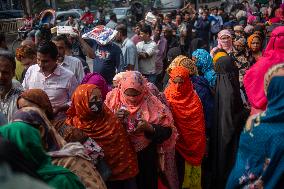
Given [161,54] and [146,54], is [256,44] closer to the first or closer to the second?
[146,54]

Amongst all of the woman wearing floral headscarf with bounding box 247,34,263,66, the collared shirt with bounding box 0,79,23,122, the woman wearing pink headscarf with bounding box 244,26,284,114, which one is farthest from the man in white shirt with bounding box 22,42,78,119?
the woman wearing floral headscarf with bounding box 247,34,263,66

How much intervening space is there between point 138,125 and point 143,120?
3.7 inches

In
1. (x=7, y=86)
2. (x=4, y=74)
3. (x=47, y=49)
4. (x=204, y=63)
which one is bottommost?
(x=204, y=63)

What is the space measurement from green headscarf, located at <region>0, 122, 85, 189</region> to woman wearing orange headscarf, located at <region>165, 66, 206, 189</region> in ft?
8.27

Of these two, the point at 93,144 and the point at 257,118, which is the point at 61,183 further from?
the point at 257,118

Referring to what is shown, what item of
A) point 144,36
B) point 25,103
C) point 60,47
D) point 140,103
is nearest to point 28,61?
point 60,47

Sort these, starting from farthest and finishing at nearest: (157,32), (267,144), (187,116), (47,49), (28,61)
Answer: (157,32) → (28,61) → (187,116) → (47,49) → (267,144)

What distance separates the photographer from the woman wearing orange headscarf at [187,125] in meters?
4.77

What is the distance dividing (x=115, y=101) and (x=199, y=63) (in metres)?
2.02

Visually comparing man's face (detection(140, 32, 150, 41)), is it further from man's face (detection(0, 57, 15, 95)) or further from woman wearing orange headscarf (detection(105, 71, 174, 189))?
man's face (detection(0, 57, 15, 95))

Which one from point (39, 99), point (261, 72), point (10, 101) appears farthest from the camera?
point (261, 72)

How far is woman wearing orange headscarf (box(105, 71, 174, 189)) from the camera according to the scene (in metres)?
3.83

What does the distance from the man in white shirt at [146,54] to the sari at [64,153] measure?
5172 millimetres

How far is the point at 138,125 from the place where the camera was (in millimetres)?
3766
